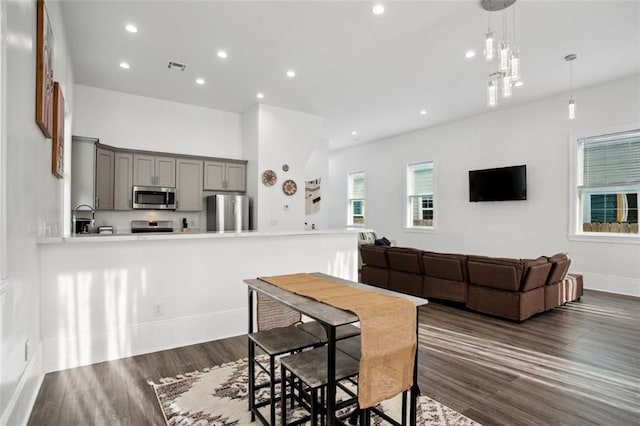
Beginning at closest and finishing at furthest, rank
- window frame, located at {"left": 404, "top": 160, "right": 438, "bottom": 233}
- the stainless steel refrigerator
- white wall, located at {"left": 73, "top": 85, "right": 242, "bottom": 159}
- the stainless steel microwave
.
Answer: white wall, located at {"left": 73, "top": 85, "right": 242, "bottom": 159}, the stainless steel microwave, the stainless steel refrigerator, window frame, located at {"left": 404, "top": 160, "right": 438, "bottom": 233}

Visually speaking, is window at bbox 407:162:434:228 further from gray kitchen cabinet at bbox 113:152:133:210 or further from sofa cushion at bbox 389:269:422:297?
gray kitchen cabinet at bbox 113:152:133:210

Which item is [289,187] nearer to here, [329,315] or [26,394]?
[26,394]

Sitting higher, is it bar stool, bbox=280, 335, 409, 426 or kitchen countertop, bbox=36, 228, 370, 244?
kitchen countertop, bbox=36, 228, 370, 244

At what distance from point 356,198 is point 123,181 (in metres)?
6.50

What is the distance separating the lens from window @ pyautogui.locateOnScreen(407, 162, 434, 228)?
27.2ft

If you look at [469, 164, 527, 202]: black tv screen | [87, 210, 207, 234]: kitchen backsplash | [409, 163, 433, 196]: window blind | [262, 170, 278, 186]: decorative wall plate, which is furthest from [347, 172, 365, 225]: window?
[87, 210, 207, 234]: kitchen backsplash

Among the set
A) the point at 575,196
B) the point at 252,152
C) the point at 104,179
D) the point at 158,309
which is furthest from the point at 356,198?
the point at 158,309

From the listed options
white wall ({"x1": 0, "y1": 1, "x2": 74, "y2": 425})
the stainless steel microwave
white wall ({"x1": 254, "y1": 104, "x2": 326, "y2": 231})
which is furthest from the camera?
white wall ({"x1": 254, "y1": 104, "x2": 326, "y2": 231})

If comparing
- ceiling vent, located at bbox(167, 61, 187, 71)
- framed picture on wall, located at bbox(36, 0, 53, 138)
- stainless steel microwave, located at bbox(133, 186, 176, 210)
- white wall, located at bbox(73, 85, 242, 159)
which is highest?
ceiling vent, located at bbox(167, 61, 187, 71)

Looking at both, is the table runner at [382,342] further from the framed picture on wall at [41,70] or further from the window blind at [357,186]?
the window blind at [357,186]

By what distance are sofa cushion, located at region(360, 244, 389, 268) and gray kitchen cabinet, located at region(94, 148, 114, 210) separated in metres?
4.11

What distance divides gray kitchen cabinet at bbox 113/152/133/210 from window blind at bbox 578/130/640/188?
7.47 meters

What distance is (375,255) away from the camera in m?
5.54

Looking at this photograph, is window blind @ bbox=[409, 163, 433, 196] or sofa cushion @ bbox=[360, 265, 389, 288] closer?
sofa cushion @ bbox=[360, 265, 389, 288]
